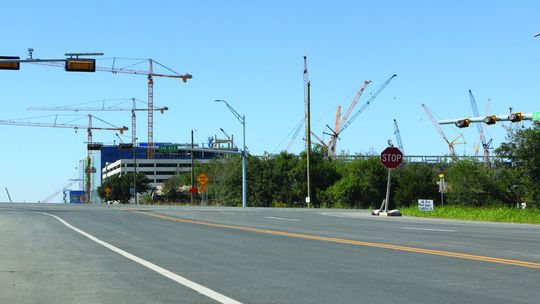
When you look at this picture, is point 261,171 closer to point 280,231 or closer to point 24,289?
point 280,231

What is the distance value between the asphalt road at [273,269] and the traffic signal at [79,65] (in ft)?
39.8

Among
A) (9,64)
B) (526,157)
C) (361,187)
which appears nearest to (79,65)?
(9,64)

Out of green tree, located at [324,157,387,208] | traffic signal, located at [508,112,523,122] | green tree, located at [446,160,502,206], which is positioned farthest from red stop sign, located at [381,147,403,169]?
green tree, located at [446,160,502,206]

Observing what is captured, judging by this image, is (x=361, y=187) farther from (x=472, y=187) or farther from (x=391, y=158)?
(x=391, y=158)

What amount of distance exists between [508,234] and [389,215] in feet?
50.2

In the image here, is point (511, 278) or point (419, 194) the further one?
point (419, 194)

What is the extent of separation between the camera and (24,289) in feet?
32.2

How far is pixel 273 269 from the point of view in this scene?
11.7 meters

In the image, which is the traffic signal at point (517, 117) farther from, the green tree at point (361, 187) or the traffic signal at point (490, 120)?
the green tree at point (361, 187)

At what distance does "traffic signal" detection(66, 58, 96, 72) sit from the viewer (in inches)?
1174

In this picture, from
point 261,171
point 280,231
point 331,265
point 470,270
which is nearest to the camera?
point 470,270

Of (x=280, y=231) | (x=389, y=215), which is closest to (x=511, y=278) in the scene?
(x=280, y=231)

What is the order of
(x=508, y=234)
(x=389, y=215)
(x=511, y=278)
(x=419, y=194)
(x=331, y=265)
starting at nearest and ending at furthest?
(x=511, y=278) → (x=331, y=265) → (x=508, y=234) → (x=389, y=215) → (x=419, y=194)

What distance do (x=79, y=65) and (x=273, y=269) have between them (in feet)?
68.3
